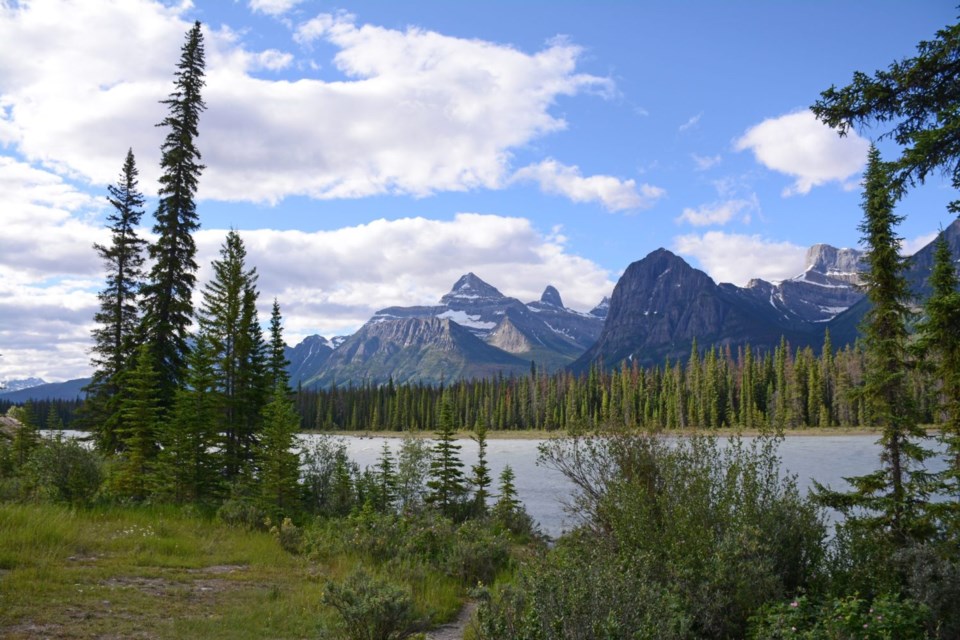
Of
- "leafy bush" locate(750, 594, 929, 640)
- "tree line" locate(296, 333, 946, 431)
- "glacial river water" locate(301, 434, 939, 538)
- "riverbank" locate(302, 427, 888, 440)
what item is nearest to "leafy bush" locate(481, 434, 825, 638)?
"leafy bush" locate(750, 594, 929, 640)

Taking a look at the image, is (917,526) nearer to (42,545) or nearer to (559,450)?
(559,450)

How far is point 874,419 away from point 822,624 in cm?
1536

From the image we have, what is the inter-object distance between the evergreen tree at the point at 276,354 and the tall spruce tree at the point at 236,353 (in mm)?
1557

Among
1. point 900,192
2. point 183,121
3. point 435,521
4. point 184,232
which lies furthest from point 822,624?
point 183,121

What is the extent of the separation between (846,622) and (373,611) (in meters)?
5.00

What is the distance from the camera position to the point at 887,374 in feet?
61.1

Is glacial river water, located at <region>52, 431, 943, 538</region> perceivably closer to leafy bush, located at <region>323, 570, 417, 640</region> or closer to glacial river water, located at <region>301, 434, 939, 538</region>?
glacial river water, located at <region>301, 434, 939, 538</region>

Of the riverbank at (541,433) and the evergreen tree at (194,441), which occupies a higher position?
the evergreen tree at (194,441)

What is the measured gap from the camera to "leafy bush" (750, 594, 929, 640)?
6.02 metres

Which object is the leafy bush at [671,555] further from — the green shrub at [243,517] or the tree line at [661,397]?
the tree line at [661,397]

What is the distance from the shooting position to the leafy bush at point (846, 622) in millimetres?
6020

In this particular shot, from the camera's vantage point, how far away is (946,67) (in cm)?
740

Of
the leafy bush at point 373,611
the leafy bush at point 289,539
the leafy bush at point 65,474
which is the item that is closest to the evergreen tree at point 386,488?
the leafy bush at point 289,539

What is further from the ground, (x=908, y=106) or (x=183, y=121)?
(x=183, y=121)
